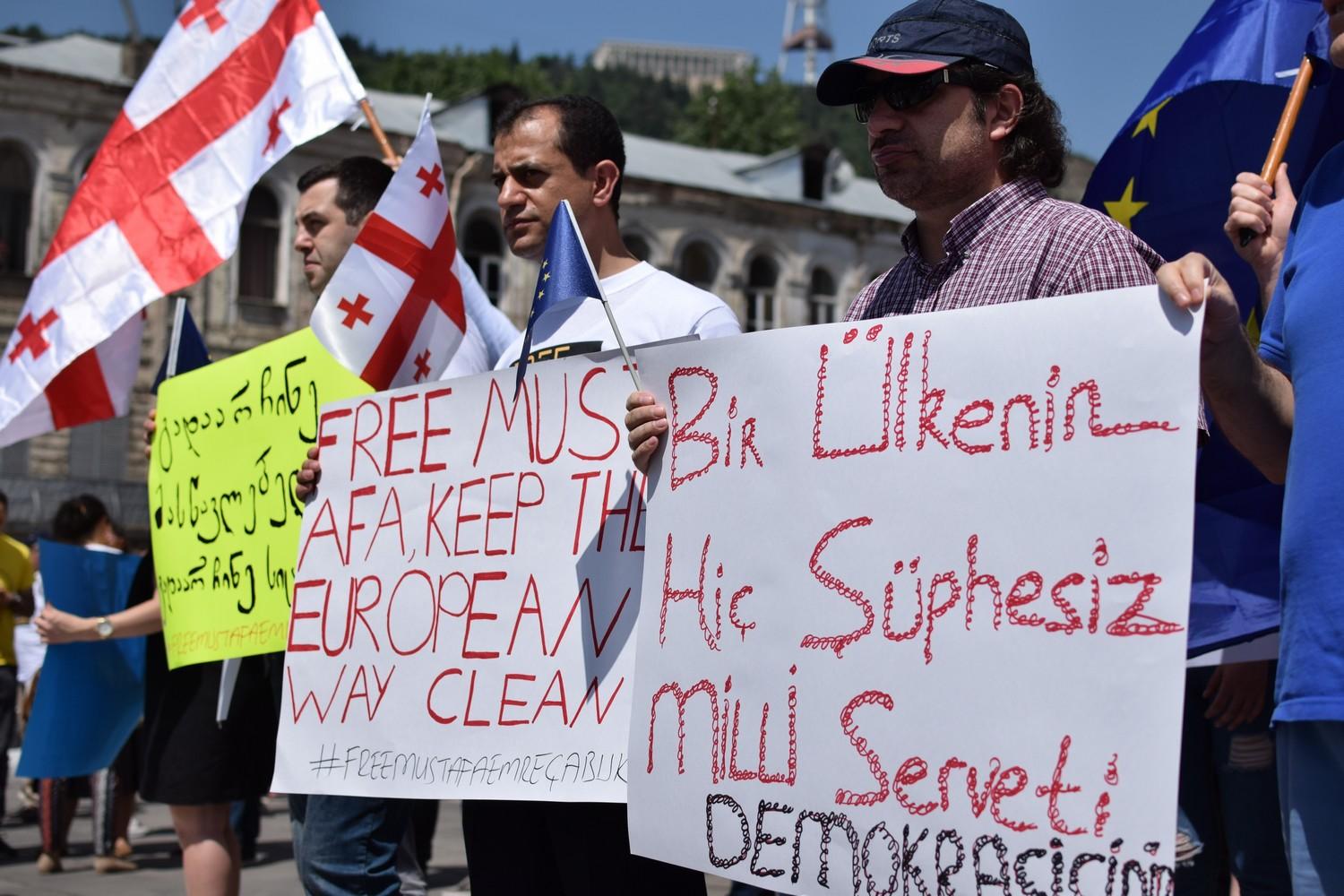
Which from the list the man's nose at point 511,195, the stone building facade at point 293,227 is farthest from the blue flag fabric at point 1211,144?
the stone building facade at point 293,227

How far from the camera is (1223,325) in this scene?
2.16 metres

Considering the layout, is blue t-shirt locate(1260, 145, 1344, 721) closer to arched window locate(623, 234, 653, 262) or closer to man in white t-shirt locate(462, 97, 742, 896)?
man in white t-shirt locate(462, 97, 742, 896)

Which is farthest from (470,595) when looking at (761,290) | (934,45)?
(761,290)

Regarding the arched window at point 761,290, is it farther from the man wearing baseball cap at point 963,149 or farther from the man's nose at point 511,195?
the man wearing baseball cap at point 963,149

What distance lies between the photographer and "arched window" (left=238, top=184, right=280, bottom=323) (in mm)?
26656

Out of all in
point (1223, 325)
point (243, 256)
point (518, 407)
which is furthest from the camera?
point (243, 256)

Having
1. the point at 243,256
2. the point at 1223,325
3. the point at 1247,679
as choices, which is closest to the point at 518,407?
the point at 1223,325

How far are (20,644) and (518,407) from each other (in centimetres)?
711

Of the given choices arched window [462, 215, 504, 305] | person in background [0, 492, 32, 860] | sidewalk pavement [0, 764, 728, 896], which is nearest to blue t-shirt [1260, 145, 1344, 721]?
sidewalk pavement [0, 764, 728, 896]

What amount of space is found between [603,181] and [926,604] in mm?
1817

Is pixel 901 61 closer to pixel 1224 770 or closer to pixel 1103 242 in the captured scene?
pixel 1103 242

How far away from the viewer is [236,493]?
13.5ft

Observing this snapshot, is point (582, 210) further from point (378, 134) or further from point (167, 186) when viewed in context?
point (167, 186)

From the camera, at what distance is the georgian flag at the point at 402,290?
3881 mm
